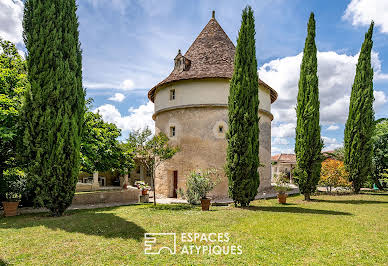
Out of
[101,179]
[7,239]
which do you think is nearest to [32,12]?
[7,239]

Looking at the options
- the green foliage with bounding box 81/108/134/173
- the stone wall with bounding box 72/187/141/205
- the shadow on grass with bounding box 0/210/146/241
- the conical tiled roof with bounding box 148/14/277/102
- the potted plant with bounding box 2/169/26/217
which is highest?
the conical tiled roof with bounding box 148/14/277/102

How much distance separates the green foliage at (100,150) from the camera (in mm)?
15820

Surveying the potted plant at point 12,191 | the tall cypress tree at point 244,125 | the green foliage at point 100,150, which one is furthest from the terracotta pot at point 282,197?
the potted plant at point 12,191

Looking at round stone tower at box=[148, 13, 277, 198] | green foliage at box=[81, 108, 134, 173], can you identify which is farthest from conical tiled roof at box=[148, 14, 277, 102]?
green foliage at box=[81, 108, 134, 173]

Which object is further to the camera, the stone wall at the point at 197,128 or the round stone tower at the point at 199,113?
the round stone tower at the point at 199,113

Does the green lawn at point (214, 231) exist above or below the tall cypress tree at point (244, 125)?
below

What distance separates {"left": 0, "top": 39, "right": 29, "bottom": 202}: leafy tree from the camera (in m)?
11.3

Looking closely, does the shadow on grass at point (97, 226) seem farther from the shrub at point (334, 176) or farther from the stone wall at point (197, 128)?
the shrub at point (334, 176)

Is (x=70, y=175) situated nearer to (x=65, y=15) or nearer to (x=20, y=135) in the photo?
(x=20, y=135)

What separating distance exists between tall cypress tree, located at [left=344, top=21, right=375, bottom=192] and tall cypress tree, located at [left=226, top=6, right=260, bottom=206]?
474 inches

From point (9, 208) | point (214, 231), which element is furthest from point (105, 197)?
point (214, 231)

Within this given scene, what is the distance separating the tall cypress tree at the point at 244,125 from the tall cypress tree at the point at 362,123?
12.0m

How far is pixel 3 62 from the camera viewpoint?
14094 millimetres

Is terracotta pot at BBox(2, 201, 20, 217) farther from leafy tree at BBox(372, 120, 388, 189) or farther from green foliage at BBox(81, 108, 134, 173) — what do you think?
leafy tree at BBox(372, 120, 388, 189)
